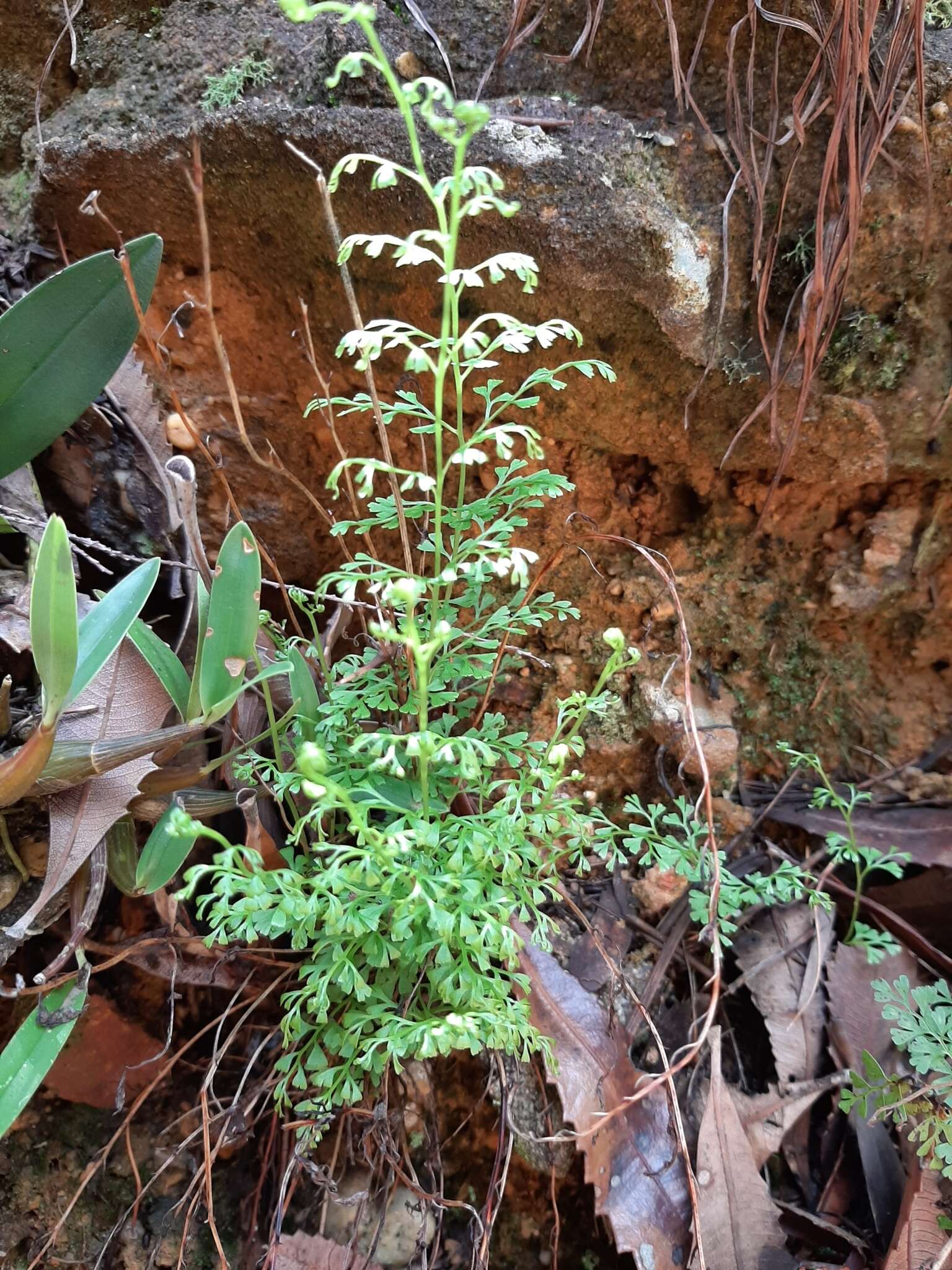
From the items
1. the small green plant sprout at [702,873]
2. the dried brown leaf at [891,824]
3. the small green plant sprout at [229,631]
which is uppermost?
the small green plant sprout at [229,631]

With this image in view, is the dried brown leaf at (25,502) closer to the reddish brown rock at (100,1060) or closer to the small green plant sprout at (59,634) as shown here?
the small green plant sprout at (59,634)

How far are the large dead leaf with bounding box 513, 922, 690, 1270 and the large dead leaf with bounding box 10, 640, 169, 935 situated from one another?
0.62 m

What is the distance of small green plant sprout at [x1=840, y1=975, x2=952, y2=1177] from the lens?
1.04m

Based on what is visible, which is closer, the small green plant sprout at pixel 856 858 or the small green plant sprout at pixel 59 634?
the small green plant sprout at pixel 59 634

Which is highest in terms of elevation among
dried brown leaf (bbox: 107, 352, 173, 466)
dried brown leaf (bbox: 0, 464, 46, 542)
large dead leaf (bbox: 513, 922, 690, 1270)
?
dried brown leaf (bbox: 107, 352, 173, 466)

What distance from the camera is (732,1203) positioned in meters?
1.12

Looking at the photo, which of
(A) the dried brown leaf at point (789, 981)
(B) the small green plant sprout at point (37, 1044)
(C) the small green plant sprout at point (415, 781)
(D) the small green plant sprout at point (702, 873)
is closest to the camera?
(C) the small green plant sprout at point (415, 781)

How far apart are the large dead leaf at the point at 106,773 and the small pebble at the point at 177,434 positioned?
17.5 inches

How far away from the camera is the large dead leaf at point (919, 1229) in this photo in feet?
3.44

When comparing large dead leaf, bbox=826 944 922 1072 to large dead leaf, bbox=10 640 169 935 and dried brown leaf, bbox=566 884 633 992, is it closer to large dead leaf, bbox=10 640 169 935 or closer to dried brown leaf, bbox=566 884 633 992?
dried brown leaf, bbox=566 884 633 992

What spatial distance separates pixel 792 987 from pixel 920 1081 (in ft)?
0.73

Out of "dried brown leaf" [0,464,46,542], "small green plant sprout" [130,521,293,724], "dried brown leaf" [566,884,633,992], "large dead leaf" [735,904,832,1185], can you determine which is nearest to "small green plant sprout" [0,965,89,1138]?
"small green plant sprout" [130,521,293,724]

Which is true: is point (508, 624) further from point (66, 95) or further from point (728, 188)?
point (66, 95)

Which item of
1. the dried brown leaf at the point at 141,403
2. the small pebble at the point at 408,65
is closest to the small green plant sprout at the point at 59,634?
the dried brown leaf at the point at 141,403
